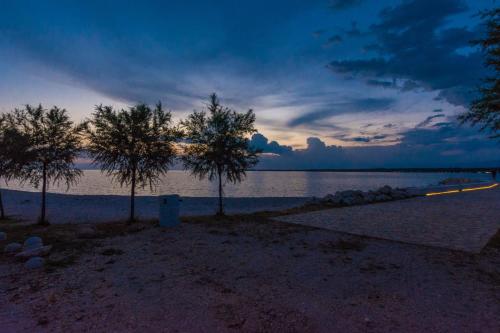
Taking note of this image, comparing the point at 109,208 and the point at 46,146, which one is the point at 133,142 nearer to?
the point at 46,146

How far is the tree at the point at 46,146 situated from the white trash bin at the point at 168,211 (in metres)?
5.22

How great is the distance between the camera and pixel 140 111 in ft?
48.2

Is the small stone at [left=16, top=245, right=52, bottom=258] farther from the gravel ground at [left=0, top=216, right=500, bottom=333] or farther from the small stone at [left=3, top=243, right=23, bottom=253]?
the small stone at [left=3, top=243, right=23, bottom=253]

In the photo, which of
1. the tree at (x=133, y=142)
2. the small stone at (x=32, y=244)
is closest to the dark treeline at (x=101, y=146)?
the tree at (x=133, y=142)

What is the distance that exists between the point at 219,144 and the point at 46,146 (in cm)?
891

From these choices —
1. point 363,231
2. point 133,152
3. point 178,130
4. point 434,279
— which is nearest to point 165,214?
point 133,152

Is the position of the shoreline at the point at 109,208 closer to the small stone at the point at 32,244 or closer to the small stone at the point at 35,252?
the small stone at the point at 32,244

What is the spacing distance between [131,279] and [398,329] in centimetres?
568

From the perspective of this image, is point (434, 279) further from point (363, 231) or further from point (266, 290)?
point (363, 231)

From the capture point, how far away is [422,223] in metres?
13.8

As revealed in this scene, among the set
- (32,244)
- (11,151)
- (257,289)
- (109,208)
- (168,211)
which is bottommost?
(109,208)

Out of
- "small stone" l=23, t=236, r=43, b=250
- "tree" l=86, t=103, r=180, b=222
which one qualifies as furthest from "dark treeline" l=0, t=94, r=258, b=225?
"small stone" l=23, t=236, r=43, b=250

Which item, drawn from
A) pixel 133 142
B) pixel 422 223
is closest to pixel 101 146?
pixel 133 142

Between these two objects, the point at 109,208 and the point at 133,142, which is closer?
the point at 133,142
